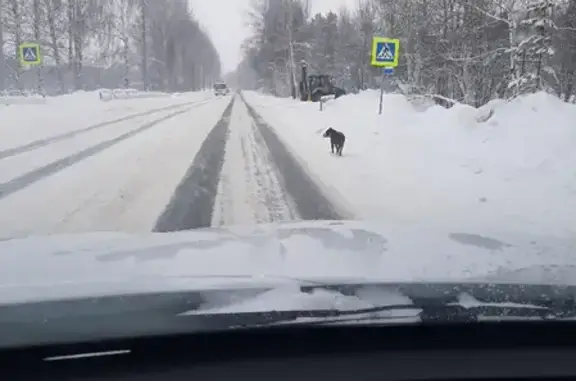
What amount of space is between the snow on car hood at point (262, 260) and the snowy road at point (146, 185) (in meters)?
2.93

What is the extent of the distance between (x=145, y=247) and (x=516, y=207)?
6036 mm

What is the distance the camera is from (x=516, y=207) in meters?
8.13

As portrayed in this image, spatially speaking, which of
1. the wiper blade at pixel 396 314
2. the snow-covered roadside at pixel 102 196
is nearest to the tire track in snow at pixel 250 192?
the snow-covered roadside at pixel 102 196

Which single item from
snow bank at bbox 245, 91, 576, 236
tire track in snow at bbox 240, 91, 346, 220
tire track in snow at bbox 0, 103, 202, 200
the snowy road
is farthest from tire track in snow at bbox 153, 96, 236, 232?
tire track in snow at bbox 0, 103, 202, 200

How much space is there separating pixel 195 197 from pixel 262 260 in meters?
5.65

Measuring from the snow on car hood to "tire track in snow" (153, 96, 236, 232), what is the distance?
263cm

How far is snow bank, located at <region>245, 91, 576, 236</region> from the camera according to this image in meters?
7.66

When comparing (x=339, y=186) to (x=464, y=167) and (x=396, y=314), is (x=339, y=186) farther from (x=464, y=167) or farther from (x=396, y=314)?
(x=396, y=314)

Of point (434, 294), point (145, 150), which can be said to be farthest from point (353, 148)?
point (434, 294)

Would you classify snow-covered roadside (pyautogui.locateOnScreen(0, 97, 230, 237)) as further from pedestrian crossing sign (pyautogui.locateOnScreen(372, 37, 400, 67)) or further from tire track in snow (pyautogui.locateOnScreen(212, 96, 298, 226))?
pedestrian crossing sign (pyautogui.locateOnScreen(372, 37, 400, 67))

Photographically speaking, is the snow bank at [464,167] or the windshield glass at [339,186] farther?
the snow bank at [464,167]

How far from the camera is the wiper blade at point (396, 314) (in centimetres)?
206

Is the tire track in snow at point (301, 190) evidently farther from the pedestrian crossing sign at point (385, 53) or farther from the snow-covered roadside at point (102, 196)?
the pedestrian crossing sign at point (385, 53)

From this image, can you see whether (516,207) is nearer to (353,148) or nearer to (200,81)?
(353,148)
